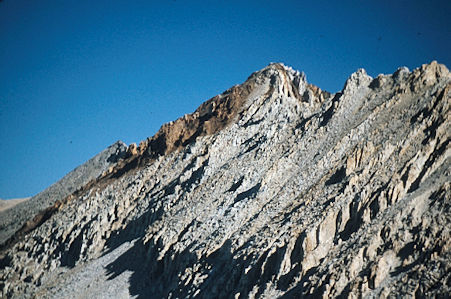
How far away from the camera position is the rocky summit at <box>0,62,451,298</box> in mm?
36781

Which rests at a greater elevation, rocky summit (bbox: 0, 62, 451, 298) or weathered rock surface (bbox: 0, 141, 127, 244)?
weathered rock surface (bbox: 0, 141, 127, 244)

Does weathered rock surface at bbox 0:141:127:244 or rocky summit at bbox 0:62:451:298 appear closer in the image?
rocky summit at bbox 0:62:451:298

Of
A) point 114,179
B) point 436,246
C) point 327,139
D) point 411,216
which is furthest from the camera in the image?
point 114,179

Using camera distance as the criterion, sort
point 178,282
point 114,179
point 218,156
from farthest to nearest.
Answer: point 114,179, point 218,156, point 178,282

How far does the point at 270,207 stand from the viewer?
51.9m

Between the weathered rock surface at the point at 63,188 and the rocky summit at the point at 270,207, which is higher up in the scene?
the weathered rock surface at the point at 63,188

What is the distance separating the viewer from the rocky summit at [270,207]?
36781 mm

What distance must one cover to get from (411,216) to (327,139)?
22.2m

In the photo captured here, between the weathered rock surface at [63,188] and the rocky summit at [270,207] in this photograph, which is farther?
the weathered rock surface at [63,188]

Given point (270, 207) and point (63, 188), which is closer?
point (270, 207)


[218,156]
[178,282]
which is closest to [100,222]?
[218,156]

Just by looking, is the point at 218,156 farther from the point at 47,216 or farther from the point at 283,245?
the point at 47,216

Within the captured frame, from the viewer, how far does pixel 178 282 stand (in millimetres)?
48812

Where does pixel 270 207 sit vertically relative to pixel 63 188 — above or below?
below
